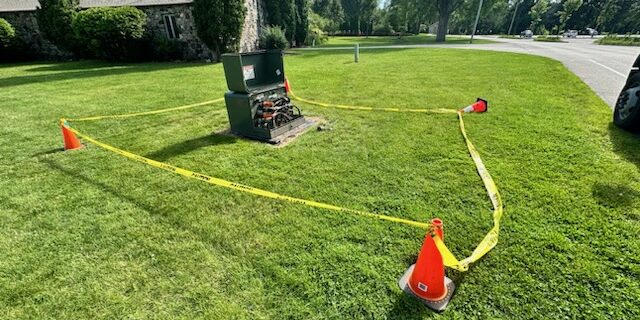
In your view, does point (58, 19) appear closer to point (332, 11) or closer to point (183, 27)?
point (183, 27)

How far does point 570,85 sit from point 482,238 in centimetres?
789

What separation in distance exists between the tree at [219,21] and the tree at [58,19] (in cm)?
727

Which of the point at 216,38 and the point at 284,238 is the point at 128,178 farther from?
the point at 216,38

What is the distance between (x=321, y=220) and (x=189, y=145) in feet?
10.2

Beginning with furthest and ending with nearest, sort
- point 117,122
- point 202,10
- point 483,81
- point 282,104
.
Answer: point 202,10
point 483,81
point 117,122
point 282,104

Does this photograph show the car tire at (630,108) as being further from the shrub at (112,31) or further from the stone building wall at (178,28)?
the shrub at (112,31)

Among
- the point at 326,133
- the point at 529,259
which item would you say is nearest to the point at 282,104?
the point at 326,133

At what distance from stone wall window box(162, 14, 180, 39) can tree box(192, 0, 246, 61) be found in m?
2.01

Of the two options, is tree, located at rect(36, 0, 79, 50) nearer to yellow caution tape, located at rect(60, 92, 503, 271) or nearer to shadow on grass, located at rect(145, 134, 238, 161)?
yellow caution tape, located at rect(60, 92, 503, 271)

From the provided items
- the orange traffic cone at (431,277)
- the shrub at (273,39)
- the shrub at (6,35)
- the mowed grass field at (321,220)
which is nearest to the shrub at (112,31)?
the shrub at (6,35)

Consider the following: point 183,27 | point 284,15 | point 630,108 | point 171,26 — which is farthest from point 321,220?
point 284,15

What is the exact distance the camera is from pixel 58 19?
1616 centimetres

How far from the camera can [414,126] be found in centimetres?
541

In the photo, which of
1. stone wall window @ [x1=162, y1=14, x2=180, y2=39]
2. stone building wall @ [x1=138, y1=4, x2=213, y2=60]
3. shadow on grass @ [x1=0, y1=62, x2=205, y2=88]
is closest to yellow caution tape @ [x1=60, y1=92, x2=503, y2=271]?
shadow on grass @ [x1=0, y1=62, x2=205, y2=88]
